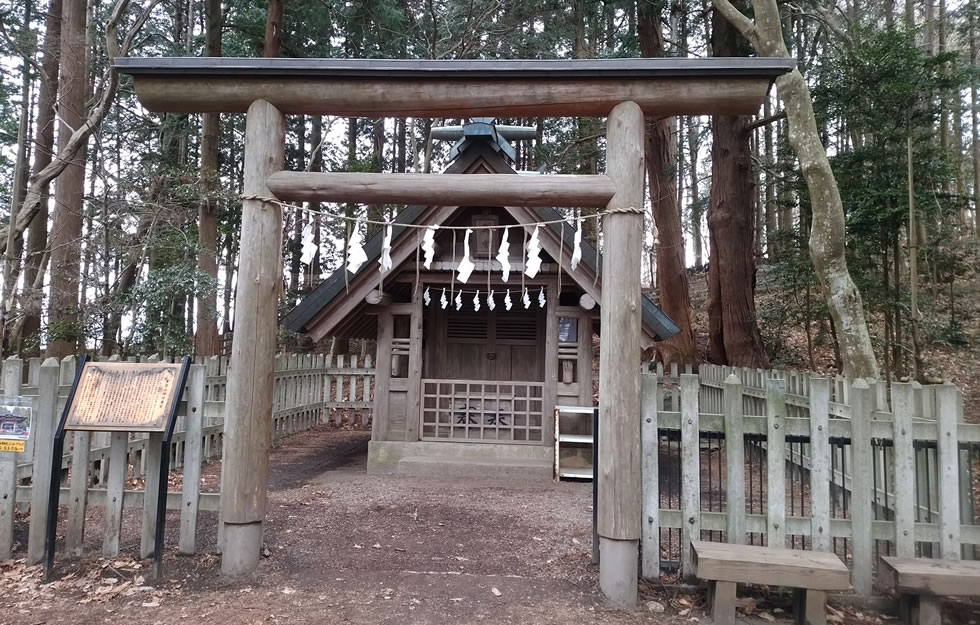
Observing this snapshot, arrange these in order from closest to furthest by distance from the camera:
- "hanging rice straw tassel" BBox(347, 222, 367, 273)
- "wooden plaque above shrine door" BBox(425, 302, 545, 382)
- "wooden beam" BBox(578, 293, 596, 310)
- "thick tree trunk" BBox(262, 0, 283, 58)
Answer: "hanging rice straw tassel" BBox(347, 222, 367, 273)
"wooden beam" BBox(578, 293, 596, 310)
"wooden plaque above shrine door" BBox(425, 302, 545, 382)
"thick tree trunk" BBox(262, 0, 283, 58)

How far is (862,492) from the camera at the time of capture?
13.2ft

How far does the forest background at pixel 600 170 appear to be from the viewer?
33.0ft

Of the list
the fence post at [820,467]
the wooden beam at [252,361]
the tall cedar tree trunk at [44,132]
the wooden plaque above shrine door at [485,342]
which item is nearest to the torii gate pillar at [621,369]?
the fence post at [820,467]

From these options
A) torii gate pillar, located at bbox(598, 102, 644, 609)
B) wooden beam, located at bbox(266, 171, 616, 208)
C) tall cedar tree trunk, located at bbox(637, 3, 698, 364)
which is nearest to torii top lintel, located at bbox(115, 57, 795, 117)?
torii gate pillar, located at bbox(598, 102, 644, 609)

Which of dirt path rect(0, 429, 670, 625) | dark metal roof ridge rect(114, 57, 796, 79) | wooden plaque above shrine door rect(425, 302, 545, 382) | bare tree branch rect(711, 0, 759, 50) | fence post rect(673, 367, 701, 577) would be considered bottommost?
dirt path rect(0, 429, 670, 625)

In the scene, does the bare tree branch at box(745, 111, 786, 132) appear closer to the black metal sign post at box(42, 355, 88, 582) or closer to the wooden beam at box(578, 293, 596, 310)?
the wooden beam at box(578, 293, 596, 310)

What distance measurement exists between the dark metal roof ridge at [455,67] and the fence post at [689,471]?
245 cm

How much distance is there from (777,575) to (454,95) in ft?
14.2

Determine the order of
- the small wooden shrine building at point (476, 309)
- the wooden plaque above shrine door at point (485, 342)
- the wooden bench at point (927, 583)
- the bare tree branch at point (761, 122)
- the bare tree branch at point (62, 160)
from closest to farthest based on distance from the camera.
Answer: the wooden bench at point (927, 583), the small wooden shrine building at point (476, 309), the bare tree branch at point (62, 160), the wooden plaque above shrine door at point (485, 342), the bare tree branch at point (761, 122)

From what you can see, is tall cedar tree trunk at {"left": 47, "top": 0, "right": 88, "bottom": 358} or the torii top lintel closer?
the torii top lintel

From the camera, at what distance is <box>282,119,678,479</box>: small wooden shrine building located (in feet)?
27.8

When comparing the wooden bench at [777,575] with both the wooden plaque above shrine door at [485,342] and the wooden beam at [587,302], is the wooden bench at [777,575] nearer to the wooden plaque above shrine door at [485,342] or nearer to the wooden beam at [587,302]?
the wooden beam at [587,302]

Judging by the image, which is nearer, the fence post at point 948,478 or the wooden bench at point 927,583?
the wooden bench at point 927,583

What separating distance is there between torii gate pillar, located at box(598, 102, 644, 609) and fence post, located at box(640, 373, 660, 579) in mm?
119
